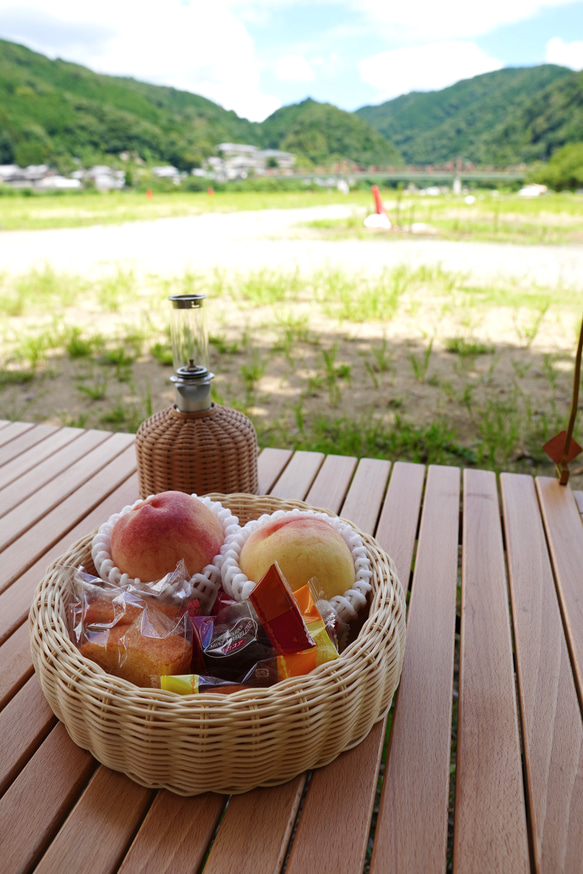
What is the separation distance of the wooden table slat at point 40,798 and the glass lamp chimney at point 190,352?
0.86 metres

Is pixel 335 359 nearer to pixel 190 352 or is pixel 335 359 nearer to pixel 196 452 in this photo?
pixel 190 352

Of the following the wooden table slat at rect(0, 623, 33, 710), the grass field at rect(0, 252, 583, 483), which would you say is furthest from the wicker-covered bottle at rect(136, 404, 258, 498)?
the grass field at rect(0, 252, 583, 483)

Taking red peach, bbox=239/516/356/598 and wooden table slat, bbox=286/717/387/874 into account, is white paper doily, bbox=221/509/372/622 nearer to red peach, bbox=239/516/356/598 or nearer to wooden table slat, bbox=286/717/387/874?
red peach, bbox=239/516/356/598

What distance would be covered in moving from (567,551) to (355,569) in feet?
2.31

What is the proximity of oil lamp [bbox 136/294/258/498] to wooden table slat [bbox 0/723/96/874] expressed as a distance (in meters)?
0.71

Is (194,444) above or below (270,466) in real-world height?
above

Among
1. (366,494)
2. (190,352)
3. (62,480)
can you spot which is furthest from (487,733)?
(62,480)

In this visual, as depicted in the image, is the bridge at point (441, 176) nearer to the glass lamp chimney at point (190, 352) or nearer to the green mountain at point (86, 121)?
the green mountain at point (86, 121)

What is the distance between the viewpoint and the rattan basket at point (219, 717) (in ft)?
2.39

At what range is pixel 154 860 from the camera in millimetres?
726

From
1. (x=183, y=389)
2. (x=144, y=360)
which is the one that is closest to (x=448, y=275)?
(x=144, y=360)

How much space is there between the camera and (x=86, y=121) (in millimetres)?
62469

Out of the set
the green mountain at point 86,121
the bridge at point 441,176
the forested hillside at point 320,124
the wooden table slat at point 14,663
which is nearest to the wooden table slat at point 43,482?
the wooden table slat at point 14,663

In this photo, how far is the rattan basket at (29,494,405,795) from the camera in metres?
0.73
